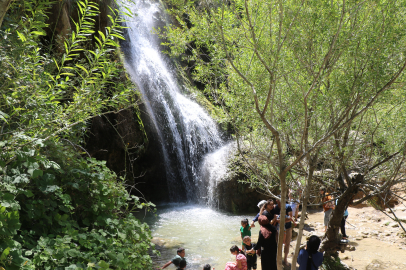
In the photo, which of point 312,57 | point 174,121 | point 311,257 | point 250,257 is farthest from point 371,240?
point 174,121

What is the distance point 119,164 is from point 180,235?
4342 mm

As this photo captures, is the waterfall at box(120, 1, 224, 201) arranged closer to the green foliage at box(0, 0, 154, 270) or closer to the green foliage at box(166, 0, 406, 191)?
the green foliage at box(166, 0, 406, 191)

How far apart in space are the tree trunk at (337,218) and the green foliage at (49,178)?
13.3ft

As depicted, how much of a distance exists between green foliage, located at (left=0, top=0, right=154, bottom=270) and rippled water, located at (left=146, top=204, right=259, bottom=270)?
3.32m

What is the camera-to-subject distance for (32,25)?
107 inches

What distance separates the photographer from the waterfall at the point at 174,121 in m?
13.8

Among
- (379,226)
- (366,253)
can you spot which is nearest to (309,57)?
(366,253)

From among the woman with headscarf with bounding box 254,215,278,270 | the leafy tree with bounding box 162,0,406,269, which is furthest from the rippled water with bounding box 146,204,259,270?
the leafy tree with bounding box 162,0,406,269

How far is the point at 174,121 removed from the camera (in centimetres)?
1429

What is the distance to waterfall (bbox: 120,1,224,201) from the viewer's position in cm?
1377

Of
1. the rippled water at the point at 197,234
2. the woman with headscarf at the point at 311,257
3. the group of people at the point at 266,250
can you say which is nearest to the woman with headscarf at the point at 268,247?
the group of people at the point at 266,250

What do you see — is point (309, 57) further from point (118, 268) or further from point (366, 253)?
point (366, 253)

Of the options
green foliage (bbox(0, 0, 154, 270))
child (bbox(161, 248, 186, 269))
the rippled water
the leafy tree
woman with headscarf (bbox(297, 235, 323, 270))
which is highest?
the leafy tree

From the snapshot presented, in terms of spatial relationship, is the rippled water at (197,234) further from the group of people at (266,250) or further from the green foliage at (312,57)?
the green foliage at (312,57)
